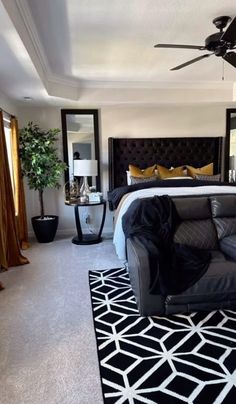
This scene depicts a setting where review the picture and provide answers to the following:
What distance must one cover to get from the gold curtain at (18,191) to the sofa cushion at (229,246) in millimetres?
3011

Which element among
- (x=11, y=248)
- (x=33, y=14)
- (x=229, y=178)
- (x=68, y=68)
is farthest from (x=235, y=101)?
(x=11, y=248)

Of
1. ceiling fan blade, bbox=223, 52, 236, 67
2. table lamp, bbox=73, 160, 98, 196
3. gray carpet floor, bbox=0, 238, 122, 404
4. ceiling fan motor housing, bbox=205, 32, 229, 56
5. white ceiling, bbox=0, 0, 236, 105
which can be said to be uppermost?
white ceiling, bbox=0, 0, 236, 105

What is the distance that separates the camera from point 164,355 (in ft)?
6.69

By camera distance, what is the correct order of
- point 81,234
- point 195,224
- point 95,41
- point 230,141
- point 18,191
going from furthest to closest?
point 230,141, point 81,234, point 18,191, point 195,224, point 95,41

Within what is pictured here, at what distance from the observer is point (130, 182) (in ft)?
16.4

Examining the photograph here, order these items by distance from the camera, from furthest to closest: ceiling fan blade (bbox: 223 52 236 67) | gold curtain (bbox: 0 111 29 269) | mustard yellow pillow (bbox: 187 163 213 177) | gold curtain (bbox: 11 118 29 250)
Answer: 1. mustard yellow pillow (bbox: 187 163 213 177)
2. gold curtain (bbox: 11 118 29 250)
3. gold curtain (bbox: 0 111 29 269)
4. ceiling fan blade (bbox: 223 52 236 67)

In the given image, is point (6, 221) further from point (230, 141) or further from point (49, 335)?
point (230, 141)

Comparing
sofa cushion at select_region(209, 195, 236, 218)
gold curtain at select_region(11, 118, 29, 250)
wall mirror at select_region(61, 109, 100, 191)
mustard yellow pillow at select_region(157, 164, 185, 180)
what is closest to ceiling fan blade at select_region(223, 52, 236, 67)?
sofa cushion at select_region(209, 195, 236, 218)

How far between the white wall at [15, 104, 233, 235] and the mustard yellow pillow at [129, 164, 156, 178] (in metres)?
0.55

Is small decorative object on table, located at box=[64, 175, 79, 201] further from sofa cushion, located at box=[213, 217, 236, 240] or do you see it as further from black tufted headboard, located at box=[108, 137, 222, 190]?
sofa cushion, located at box=[213, 217, 236, 240]

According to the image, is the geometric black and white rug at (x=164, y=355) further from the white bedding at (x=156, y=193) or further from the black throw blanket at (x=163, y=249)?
the white bedding at (x=156, y=193)

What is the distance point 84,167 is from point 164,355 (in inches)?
132

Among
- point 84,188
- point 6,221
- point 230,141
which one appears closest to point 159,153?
point 230,141

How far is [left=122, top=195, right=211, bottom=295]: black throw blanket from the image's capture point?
7.97 ft
